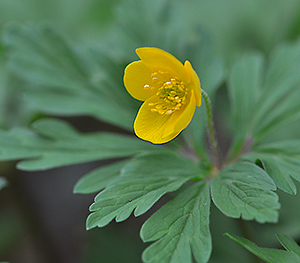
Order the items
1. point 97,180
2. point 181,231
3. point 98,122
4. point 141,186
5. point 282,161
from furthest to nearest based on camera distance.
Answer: point 98,122, point 97,180, point 282,161, point 141,186, point 181,231

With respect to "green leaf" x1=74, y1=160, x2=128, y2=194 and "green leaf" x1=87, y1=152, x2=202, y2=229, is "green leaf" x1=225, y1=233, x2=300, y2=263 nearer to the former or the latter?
"green leaf" x1=87, y1=152, x2=202, y2=229

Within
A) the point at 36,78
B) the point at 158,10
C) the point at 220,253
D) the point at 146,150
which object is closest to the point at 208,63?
the point at 158,10

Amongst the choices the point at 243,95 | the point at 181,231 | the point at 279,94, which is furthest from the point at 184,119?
the point at 279,94

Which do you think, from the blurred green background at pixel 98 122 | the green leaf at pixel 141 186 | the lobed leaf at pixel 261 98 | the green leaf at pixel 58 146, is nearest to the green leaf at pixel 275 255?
the green leaf at pixel 141 186

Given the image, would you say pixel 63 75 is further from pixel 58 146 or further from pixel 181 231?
pixel 181 231

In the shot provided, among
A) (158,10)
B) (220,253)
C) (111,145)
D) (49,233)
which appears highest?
(158,10)

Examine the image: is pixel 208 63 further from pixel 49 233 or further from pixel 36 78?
pixel 49 233

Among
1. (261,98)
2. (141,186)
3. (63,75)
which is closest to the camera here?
(141,186)
